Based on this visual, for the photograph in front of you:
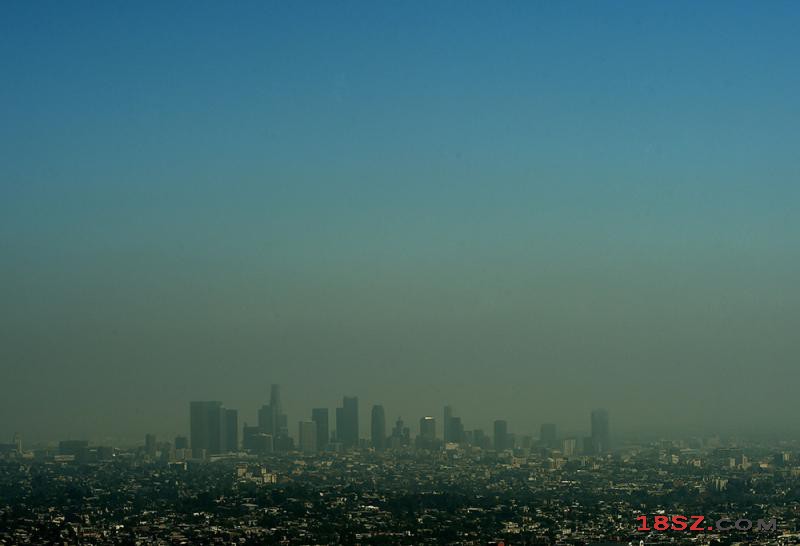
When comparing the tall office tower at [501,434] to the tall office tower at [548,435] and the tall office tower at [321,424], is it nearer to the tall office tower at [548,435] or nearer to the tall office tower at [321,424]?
the tall office tower at [548,435]

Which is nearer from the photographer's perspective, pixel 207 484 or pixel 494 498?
pixel 494 498

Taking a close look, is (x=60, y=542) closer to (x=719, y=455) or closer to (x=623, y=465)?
(x=623, y=465)

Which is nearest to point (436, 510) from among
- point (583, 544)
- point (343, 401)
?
point (583, 544)

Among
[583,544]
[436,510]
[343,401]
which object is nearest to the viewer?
[583,544]

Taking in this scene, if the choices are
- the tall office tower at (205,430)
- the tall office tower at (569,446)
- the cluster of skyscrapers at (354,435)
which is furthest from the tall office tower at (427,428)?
the tall office tower at (205,430)

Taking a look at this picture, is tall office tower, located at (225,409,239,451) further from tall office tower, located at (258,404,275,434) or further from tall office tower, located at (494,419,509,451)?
tall office tower, located at (494,419,509,451)

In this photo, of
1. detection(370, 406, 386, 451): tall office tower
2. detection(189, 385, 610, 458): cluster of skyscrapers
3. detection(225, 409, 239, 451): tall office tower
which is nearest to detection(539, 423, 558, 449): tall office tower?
detection(189, 385, 610, 458): cluster of skyscrapers
